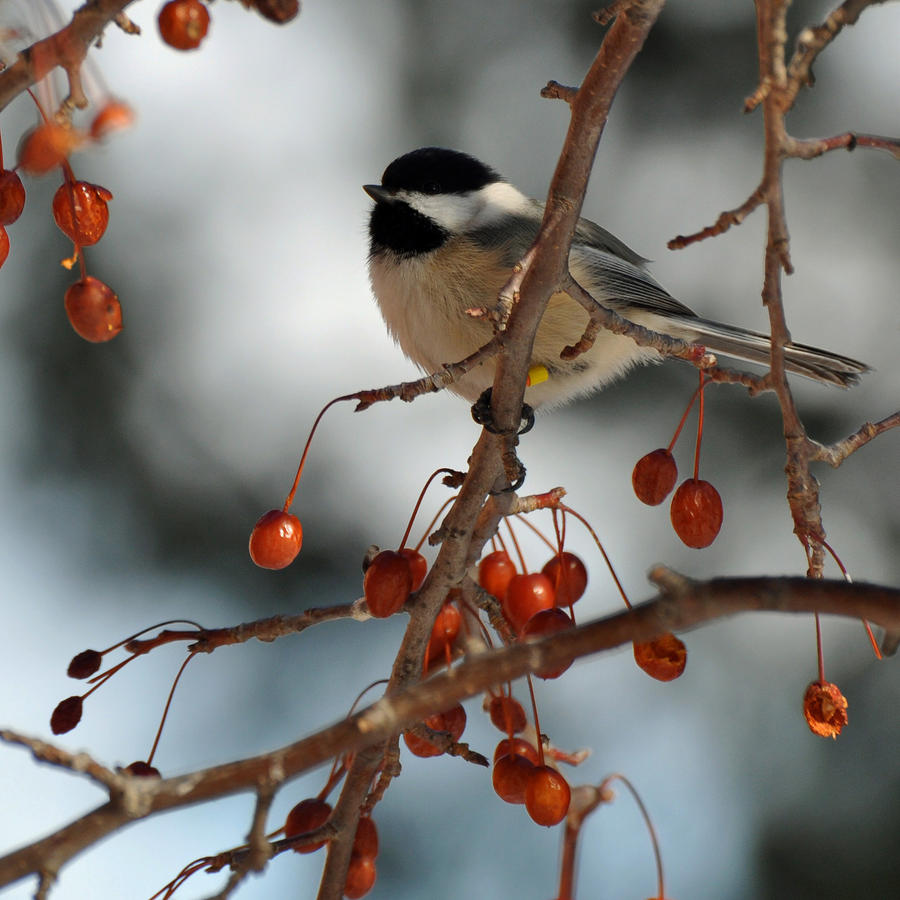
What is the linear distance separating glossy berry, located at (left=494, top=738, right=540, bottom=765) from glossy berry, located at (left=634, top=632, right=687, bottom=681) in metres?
0.19

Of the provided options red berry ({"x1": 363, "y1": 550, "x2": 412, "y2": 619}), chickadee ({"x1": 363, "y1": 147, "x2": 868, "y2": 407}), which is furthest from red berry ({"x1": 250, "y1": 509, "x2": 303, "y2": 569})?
chickadee ({"x1": 363, "y1": 147, "x2": 868, "y2": 407})

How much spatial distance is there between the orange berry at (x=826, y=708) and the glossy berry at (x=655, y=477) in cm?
35

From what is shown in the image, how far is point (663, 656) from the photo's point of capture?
3.92 feet

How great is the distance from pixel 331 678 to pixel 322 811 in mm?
1837

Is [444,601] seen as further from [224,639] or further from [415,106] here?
[415,106]

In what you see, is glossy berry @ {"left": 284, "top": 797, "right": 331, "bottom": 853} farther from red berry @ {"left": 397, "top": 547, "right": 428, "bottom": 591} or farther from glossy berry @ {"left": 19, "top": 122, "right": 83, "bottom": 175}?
glossy berry @ {"left": 19, "top": 122, "right": 83, "bottom": 175}

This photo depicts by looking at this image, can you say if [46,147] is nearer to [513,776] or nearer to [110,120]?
[110,120]

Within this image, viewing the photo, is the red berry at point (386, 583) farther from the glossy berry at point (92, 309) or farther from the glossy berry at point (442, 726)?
the glossy berry at point (92, 309)

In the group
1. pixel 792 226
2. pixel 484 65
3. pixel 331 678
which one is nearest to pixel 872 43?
pixel 792 226

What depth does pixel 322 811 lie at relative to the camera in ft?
4.31

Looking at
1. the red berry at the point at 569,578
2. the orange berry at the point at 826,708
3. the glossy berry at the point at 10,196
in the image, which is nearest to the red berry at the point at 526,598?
the red berry at the point at 569,578

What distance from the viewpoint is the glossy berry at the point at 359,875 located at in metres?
1.39

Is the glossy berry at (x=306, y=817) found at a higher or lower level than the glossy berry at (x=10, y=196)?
lower

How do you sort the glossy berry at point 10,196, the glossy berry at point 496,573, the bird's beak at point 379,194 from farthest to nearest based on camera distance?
1. the bird's beak at point 379,194
2. the glossy berry at point 496,573
3. the glossy berry at point 10,196
